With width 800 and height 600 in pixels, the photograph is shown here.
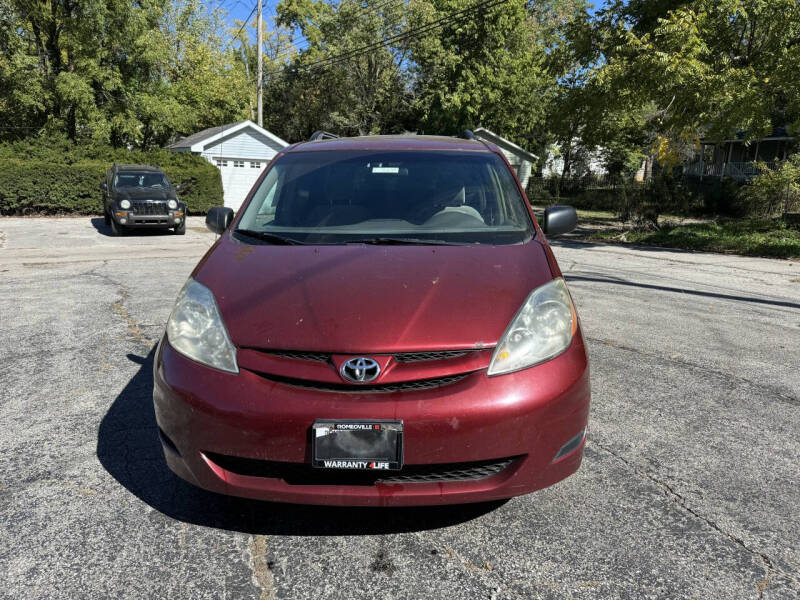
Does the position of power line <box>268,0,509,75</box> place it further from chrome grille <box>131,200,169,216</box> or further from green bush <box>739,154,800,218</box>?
chrome grille <box>131,200,169,216</box>

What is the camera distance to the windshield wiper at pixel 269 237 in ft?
10.1

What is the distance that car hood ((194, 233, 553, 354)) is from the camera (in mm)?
2291

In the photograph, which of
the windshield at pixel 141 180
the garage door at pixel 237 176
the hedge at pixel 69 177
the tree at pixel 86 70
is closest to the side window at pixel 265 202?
→ the windshield at pixel 141 180

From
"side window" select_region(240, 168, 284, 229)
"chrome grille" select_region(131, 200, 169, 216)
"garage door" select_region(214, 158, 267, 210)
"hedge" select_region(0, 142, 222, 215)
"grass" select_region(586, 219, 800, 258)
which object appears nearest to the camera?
"side window" select_region(240, 168, 284, 229)

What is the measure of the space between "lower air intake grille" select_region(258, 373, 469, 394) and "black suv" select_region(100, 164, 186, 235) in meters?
14.6

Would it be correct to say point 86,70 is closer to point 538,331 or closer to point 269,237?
point 269,237

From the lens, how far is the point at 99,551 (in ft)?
7.66

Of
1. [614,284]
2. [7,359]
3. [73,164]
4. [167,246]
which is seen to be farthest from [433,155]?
[73,164]

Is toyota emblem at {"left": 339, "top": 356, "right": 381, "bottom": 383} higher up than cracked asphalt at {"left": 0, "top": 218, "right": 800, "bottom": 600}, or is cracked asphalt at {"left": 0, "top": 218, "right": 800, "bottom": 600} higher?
toyota emblem at {"left": 339, "top": 356, "right": 381, "bottom": 383}

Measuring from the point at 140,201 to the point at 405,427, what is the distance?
→ 15115 millimetres

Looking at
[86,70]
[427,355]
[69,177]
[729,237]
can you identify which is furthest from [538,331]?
[86,70]

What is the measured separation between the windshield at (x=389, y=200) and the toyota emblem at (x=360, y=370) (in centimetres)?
99

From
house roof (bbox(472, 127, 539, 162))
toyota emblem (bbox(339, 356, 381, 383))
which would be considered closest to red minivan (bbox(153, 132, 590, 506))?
toyota emblem (bbox(339, 356, 381, 383))

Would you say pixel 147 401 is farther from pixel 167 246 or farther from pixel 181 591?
pixel 167 246
